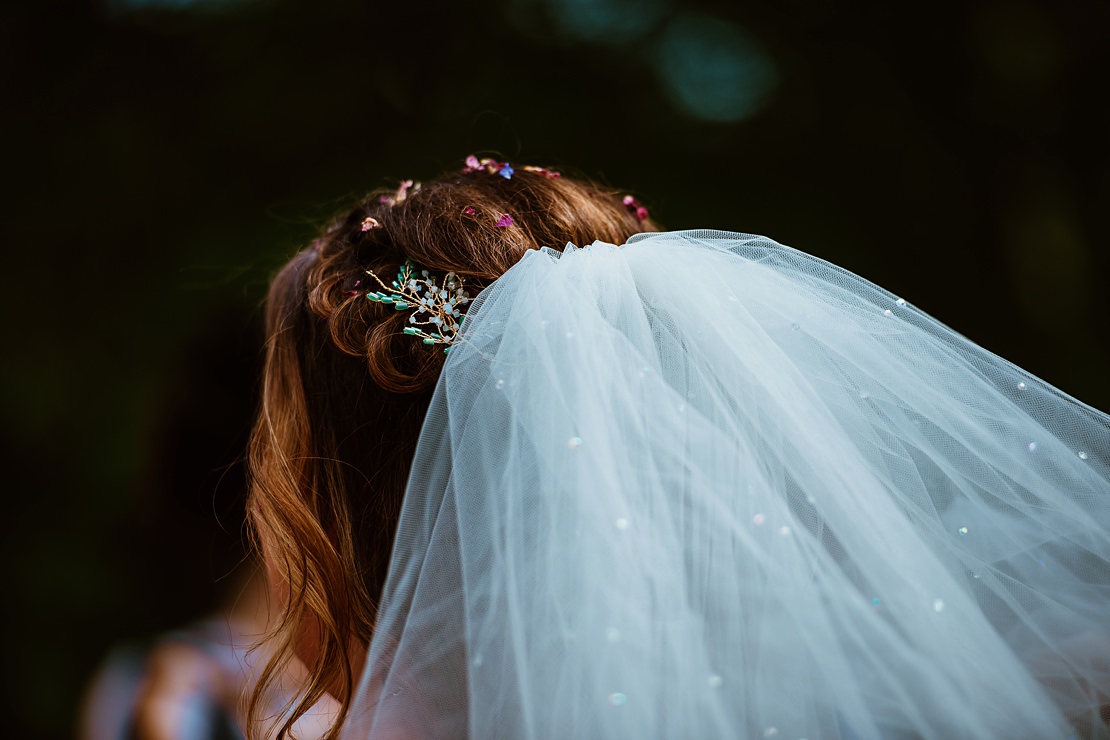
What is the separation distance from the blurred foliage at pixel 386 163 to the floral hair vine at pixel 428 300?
40.5 inches

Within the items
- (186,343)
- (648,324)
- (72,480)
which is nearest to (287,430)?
(648,324)

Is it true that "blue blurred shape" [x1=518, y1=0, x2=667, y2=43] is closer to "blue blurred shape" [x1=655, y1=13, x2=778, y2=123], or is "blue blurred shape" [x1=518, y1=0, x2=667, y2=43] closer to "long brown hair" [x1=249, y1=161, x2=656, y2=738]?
"blue blurred shape" [x1=655, y1=13, x2=778, y2=123]

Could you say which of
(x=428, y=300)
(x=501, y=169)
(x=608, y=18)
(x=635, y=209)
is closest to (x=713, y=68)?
(x=608, y=18)

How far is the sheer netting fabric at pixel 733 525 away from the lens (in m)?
0.58

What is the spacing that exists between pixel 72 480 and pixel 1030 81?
2566mm

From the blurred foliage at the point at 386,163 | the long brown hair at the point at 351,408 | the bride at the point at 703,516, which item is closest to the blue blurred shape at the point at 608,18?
the blurred foliage at the point at 386,163

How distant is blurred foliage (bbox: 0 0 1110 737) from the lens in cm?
180

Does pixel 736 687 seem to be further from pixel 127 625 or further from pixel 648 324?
pixel 127 625

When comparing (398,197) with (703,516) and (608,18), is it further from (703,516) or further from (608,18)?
(608,18)

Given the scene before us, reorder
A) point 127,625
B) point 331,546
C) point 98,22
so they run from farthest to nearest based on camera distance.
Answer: point 127,625 < point 98,22 < point 331,546

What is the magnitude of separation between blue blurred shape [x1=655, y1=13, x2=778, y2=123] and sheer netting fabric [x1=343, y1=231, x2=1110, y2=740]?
1365mm

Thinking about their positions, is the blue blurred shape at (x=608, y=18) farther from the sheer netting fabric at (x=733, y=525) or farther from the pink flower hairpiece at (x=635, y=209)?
the sheer netting fabric at (x=733, y=525)

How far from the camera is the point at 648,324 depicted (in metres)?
0.71

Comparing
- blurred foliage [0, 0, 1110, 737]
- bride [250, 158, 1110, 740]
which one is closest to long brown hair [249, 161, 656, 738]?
bride [250, 158, 1110, 740]
